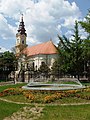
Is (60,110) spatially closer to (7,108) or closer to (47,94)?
(7,108)

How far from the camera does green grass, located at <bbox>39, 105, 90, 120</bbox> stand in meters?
12.0

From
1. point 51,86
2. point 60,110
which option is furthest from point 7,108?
point 51,86

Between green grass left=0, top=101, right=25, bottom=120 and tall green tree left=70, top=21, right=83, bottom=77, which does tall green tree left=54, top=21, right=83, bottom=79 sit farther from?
green grass left=0, top=101, right=25, bottom=120

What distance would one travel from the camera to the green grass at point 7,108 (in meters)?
12.9

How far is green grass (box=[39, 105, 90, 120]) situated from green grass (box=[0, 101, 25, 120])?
161 cm

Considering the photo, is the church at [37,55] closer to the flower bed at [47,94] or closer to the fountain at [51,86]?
the fountain at [51,86]

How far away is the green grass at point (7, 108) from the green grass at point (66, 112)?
1605 mm

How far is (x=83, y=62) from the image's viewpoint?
41.7 m

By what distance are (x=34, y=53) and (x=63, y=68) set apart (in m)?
31.5

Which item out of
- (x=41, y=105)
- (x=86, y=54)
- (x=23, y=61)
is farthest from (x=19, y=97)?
(x=23, y=61)

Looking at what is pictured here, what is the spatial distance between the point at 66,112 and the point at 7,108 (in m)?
3.16

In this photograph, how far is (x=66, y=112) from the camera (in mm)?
12820

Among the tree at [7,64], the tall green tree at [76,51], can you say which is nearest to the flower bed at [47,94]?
the tall green tree at [76,51]

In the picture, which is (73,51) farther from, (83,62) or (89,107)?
(89,107)
